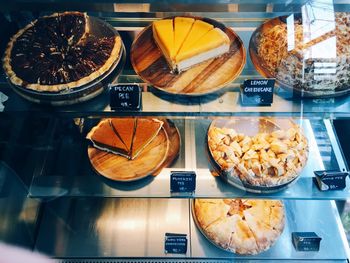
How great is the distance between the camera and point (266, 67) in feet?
5.57

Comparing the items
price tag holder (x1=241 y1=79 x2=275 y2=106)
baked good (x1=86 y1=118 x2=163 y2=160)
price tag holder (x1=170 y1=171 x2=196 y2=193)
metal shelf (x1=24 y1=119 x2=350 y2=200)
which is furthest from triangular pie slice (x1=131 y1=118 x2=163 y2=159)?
price tag holder (x1=241 y1=79 x2=275 y2=106)

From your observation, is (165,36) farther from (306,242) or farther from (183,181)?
(306,242)

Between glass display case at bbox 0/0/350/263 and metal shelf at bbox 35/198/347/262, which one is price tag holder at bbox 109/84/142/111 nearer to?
glass display case at bbox 0/0/350/263

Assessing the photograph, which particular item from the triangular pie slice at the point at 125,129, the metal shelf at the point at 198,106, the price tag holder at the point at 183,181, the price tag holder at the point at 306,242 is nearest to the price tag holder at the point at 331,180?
the metal shelf at the point at 198,106

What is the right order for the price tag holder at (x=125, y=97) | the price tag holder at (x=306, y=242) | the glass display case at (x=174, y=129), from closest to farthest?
the price tag holder at (x=125, y=97) < the glass display case at (x=174, y=129) < the price tag holder at (x=306, y=242)

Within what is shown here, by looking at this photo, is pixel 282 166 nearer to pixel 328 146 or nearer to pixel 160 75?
pixel 328 146

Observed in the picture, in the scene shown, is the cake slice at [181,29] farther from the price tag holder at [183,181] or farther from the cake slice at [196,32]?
the price tag holder at [183,181]

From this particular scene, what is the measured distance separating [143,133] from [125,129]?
0.36 ft

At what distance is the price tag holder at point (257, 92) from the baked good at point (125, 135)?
2.06 feet

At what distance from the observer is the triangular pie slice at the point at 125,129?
200cm

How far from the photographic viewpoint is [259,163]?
1811mm

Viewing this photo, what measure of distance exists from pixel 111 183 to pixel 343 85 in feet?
3.89

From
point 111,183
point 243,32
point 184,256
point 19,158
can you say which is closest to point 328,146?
point 243,32

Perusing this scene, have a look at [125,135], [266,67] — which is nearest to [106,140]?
[125,135]
